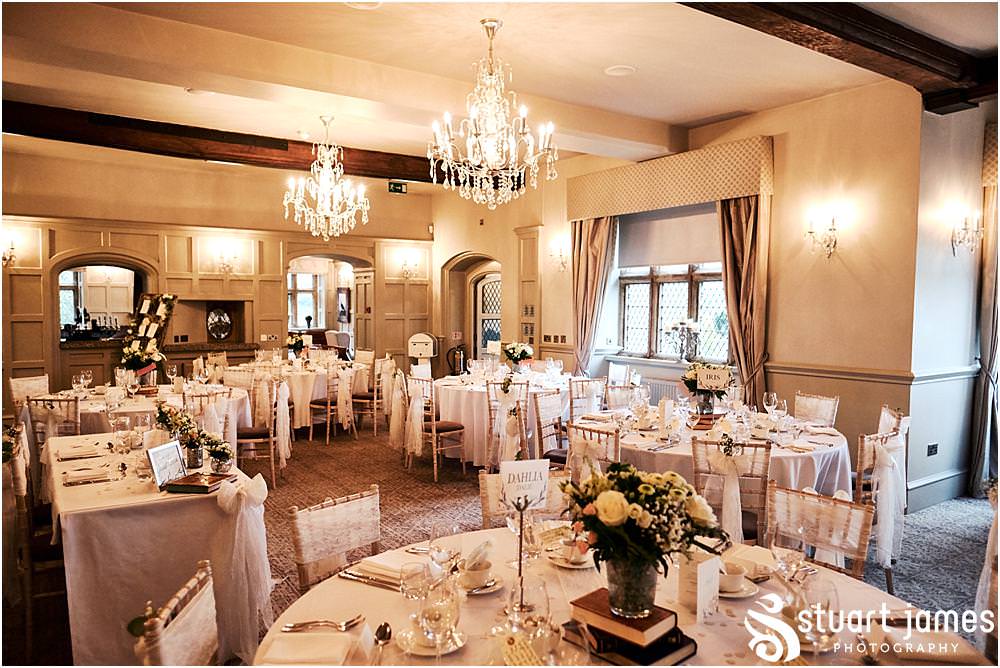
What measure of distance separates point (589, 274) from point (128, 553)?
6.64 metres

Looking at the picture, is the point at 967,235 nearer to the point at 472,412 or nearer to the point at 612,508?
the point at 472,412

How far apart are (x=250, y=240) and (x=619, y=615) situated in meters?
10.3

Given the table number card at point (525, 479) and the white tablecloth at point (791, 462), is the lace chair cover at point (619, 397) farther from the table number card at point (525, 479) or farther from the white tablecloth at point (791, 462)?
the table number card at point (525, 479)

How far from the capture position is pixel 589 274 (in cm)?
873

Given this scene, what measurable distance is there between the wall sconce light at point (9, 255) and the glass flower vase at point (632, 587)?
33.6 feet

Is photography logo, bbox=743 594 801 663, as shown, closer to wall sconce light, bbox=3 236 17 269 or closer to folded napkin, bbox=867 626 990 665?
folded napkin, bbox=867 626 990 665

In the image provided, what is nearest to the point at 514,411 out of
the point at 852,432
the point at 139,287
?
the point at 852,432

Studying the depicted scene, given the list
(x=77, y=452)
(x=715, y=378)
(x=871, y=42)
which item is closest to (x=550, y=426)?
(x=715, y=378)

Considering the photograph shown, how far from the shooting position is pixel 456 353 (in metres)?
12.2

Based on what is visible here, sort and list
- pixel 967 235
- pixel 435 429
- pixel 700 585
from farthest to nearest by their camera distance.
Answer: pixel 435 429 < pixel 967 235 < pixel 700 585

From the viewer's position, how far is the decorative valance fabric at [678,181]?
267 inches

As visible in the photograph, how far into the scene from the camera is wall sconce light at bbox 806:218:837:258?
6191 mm

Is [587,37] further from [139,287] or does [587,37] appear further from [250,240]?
[139,287]

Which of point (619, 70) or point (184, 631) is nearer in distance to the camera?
point (184, 631)
